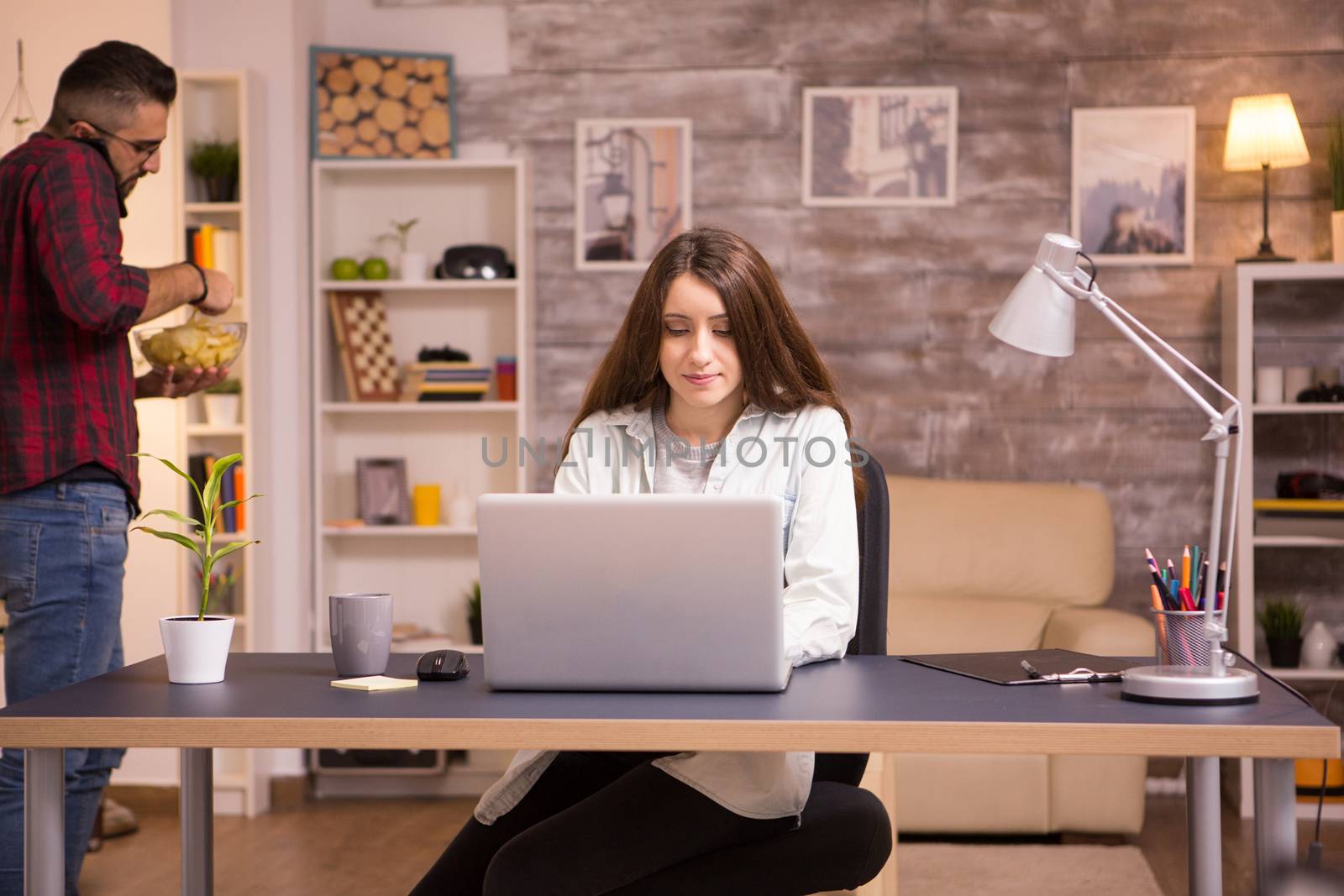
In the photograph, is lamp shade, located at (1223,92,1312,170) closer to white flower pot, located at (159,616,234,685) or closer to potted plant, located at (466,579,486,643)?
potted plant, located at (466,579,486,643)

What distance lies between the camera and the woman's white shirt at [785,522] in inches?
57.9

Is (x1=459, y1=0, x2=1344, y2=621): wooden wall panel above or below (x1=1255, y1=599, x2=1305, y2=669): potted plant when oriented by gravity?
above

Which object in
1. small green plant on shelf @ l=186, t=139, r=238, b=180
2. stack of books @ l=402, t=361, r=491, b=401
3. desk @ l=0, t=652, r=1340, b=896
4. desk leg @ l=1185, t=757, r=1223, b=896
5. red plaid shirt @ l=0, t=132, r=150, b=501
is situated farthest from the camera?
stack of books @ l=402, t=361, r=491, b=401

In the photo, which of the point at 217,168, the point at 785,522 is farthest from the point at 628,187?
the point at 785,522

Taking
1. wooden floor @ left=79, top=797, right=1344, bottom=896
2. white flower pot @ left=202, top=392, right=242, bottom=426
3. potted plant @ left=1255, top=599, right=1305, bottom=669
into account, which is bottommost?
wooden floor @ left=79, top=797, right=1344, bottom=896

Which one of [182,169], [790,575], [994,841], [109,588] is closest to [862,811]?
[790,575]

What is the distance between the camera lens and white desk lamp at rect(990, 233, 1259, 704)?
1328mm

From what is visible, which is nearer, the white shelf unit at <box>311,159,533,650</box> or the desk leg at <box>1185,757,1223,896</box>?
the desk leg at <box>1185,757,1223,896</box>

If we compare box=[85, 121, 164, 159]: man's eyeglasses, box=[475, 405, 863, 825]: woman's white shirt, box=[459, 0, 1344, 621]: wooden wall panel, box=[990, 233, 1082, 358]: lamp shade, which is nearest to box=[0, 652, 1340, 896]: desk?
box=[475, 405, 863, 825]: woman's white shirt

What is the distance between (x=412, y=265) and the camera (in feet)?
12.9

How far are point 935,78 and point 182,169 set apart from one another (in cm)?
218

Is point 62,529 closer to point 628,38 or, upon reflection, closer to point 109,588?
point 109,588

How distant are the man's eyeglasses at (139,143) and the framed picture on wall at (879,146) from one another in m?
2.09

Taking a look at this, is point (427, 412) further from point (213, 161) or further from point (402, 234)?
point (213, 161)
